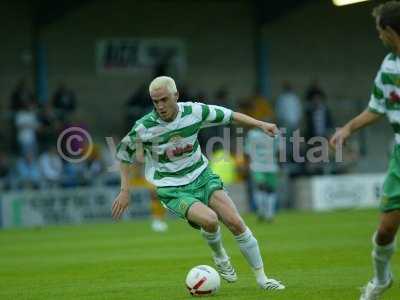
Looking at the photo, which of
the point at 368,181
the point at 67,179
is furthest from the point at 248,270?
the point at 368,181

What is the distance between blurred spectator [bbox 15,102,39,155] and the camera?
26.5 meters

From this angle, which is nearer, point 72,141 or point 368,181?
point 72,141

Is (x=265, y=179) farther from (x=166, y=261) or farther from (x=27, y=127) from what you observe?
(x=166, y=261)

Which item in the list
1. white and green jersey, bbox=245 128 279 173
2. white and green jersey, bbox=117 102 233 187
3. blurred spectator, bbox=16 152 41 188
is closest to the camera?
white and green jersey, bbox=117 102 233 187

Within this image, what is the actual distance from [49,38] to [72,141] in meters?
4.65

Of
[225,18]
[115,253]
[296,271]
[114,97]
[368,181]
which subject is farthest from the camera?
[225,18]

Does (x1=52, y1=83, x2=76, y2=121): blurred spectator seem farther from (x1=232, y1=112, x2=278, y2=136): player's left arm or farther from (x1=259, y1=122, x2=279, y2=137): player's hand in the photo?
(x1=259, y1=122, x2=279, y2=137): player's hand

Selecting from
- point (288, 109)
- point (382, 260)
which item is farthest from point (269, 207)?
point (382, 260)

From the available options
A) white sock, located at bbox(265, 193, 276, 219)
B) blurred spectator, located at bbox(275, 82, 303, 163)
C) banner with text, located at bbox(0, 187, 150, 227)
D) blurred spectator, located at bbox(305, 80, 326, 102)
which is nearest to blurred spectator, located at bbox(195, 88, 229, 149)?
blurred spectator, located at bbox(275, 82, 303, 163)

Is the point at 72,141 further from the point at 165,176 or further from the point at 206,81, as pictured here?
the point at 165,176

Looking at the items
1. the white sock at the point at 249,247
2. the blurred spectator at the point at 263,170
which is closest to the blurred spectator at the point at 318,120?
the blurred spectator at the point at 263,170

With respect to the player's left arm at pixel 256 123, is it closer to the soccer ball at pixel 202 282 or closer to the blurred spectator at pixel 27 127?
the soccer ball at pixel 202 282

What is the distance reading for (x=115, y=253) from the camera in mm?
15891

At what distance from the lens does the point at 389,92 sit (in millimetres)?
7805
